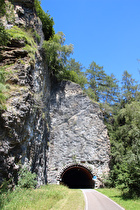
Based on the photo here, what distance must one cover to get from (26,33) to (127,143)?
18563 mm

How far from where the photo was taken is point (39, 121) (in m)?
17.3

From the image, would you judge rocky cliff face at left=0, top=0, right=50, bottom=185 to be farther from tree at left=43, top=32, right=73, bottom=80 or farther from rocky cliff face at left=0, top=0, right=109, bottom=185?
tree at left=43, top=32, right=73, bottom=80

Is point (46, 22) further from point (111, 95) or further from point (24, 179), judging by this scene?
point (24, 179)

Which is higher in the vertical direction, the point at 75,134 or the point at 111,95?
the point at 111,95

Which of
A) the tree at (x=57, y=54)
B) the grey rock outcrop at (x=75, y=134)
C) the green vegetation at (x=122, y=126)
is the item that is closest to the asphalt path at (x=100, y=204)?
the green vegetation at (x=122, y=126)

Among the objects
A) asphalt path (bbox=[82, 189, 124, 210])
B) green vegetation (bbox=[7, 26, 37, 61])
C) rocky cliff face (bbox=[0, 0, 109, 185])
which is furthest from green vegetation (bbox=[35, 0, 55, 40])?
asphalt path (bbox=[82, 189, 124, 210])

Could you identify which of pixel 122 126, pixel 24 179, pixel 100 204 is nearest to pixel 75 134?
pixel 122 126

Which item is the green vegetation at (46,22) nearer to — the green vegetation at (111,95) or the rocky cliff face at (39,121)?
the green vegetation at (111,95)

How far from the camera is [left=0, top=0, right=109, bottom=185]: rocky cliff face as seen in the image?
11.5 metres

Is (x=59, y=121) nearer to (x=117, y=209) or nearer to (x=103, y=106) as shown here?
(x=103, y=106)

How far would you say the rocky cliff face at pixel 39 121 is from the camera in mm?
11453

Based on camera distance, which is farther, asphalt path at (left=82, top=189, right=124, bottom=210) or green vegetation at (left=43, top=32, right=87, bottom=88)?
green vegetation at (left=43, top=32, right=87, bottom=88)

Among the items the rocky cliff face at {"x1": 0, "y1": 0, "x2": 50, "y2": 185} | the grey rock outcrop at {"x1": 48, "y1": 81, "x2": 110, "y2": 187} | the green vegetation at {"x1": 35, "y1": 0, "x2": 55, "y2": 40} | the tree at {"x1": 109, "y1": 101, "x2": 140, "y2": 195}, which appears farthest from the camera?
the green vegetation at {"x1": 35, "y1": 0, "x2": 55, "y2": 40}

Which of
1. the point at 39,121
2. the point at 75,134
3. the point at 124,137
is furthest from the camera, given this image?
the point at 124,137
